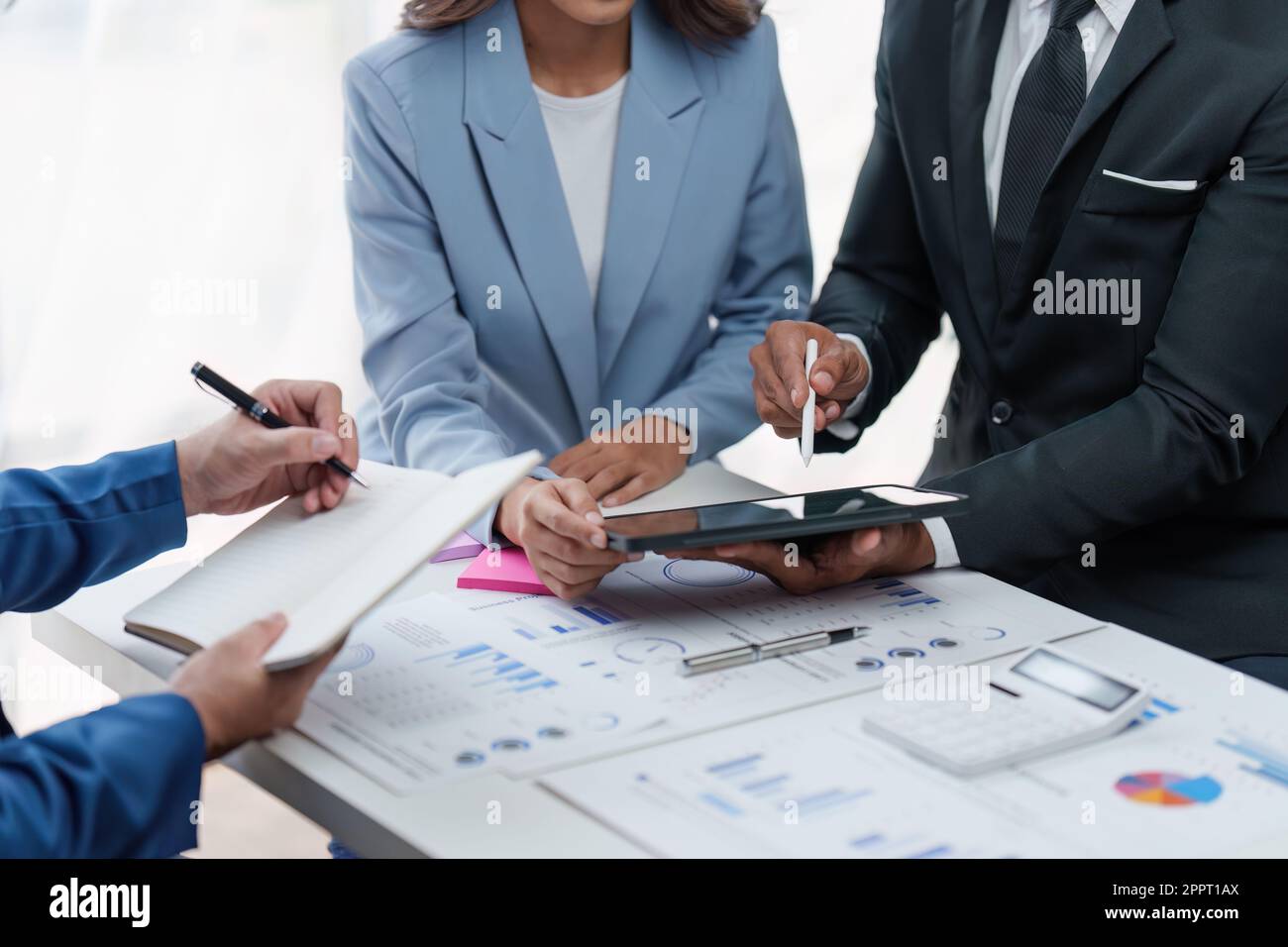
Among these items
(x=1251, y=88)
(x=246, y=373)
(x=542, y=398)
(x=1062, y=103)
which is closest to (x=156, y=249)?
(x=246, y=373)

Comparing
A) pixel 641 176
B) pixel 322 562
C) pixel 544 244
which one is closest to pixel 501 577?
pixel 322 562

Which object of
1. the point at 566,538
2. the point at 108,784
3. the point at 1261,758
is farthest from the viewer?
the point at 566,538

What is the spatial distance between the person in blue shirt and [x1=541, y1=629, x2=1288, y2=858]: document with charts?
0.24 meters

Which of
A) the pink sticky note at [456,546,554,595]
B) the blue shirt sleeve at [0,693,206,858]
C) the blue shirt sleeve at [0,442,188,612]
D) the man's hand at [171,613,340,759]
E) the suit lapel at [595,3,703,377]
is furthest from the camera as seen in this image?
the suit lapel at [595,3,703,377]

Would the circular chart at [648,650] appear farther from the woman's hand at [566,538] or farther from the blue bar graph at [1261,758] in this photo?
the blue bar graph at [1261,758]

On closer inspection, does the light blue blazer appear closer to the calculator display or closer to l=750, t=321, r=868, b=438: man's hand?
l=750, t=321, r=868, b=438: man's hand

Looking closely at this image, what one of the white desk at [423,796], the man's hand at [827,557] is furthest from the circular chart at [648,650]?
the white desk at [423,796]

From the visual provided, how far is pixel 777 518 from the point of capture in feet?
3.76

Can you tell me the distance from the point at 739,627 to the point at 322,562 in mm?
369

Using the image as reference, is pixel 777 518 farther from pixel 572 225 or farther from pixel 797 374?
pixel 572 225

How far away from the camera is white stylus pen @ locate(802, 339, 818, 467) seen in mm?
1500

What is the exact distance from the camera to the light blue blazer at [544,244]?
1.73 meters

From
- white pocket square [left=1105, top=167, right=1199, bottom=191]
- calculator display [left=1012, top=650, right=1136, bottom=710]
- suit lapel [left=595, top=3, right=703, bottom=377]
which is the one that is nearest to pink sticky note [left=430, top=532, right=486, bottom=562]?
suit lapel [left=595, top=3, right=703, bottom=377]

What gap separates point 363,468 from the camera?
1269 millimetres
